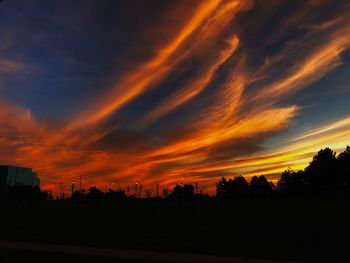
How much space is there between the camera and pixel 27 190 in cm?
12938

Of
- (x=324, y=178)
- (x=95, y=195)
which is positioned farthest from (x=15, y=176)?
(x=324, y=178)

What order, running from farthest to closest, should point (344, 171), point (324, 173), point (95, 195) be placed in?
point (95, 195), point (324, 173), point (344, 171)

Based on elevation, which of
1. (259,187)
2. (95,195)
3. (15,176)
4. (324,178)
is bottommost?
(324,178)

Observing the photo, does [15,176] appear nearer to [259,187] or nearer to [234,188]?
[234,188]

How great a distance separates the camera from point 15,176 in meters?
178

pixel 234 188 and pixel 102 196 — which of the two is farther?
pixel 102 196

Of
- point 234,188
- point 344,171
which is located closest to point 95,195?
point 234,188

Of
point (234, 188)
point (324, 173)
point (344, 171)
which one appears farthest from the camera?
point (234, 188)

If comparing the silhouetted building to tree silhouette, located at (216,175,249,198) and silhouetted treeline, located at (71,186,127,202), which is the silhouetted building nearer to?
silhouetted treeline, located at (71,186,127,202)

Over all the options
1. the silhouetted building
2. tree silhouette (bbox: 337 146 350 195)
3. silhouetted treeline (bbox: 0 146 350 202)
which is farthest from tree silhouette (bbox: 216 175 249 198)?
the silhouetted building

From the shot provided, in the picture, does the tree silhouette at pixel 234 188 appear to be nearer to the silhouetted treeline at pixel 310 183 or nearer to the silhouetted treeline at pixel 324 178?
the silhouetted treeline at pixel 310 183

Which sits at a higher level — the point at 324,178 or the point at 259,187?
the point at 259,187

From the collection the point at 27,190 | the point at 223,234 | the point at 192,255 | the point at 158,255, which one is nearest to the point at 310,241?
the point at 223,234

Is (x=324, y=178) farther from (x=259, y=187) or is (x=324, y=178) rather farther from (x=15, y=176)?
(x=15, y=176)
